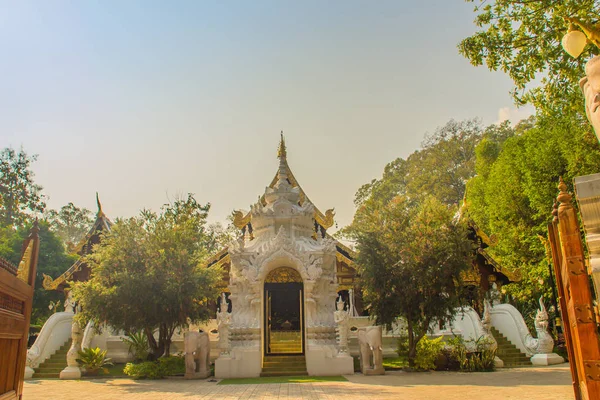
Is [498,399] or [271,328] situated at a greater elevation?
[271,328]

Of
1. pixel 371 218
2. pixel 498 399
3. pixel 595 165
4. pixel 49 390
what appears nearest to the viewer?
pixel 498 399

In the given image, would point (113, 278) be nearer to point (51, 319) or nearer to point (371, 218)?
point (51, 319)

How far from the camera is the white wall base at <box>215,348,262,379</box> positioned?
12.3 m

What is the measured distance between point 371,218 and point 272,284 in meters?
3.41

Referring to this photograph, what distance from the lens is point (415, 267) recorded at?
12297 millimetres

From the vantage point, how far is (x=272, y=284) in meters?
13.9

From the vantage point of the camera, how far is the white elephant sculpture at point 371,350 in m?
11.9

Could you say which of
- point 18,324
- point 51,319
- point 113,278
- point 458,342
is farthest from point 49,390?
point 458,342

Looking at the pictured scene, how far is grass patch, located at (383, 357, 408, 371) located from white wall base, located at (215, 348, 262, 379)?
11.6 ft

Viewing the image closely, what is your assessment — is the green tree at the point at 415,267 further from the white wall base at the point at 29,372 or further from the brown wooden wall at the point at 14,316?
the brown wooden wall at the point at 14,316

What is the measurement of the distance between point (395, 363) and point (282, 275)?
13.5 ft

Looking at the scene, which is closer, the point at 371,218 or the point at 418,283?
the point at 418,283

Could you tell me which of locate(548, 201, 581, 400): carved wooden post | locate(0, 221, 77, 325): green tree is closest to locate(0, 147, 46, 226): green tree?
locate(0, 221, 77, 325): green tree

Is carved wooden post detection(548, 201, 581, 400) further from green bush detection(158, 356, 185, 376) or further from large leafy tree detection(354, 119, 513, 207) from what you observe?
large leafy tree detection(354, 119, 513, 207)
